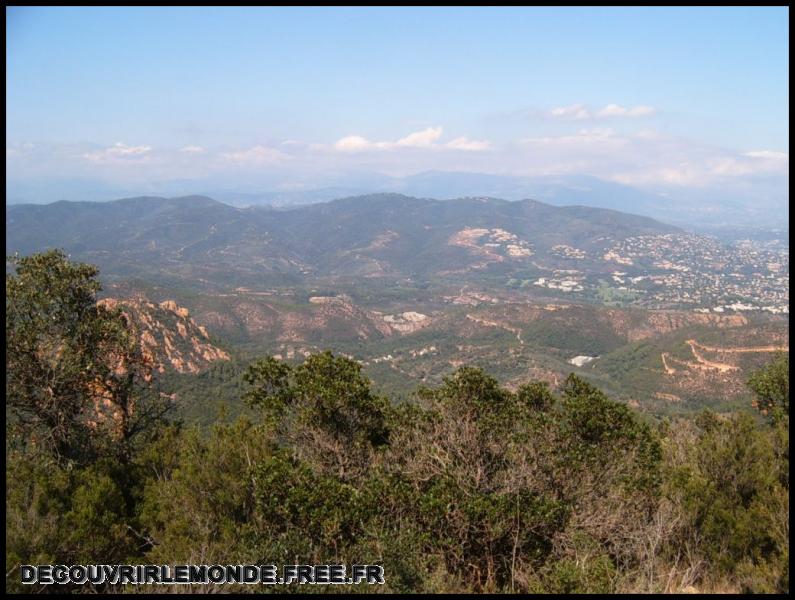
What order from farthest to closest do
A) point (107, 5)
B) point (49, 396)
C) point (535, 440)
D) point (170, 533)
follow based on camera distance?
1. point (49, 396)
2. point (535, 440)
3. point (170, 533)
4. point (107, 5)

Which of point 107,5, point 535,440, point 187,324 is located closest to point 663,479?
point 535,440

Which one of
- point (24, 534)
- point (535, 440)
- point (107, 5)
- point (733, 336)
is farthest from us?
point (733, 336)

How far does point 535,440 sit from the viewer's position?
1052 centimetres

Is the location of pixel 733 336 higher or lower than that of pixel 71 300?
lower

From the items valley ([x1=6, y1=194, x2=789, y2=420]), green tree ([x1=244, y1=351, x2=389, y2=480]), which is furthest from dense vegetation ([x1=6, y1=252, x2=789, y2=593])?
valley ([x1=6, y1=194, x2=789, y2=420])

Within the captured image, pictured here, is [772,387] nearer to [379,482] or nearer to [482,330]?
[379,482]

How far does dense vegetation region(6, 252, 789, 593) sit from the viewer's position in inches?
Answer: 326

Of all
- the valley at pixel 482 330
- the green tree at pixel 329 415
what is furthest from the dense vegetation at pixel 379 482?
the valley at pixel 482 330

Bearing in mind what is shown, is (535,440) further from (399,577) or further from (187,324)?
(187,324)

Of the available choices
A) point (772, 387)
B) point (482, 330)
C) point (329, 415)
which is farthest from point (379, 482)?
point (482, 330)

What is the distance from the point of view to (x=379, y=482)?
352 inches

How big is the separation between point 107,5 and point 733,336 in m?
82.9

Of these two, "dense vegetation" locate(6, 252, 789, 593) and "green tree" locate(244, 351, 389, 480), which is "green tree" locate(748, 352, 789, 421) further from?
"green tree" locate(244, 351, 389, 480)

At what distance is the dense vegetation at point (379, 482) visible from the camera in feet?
27.1
